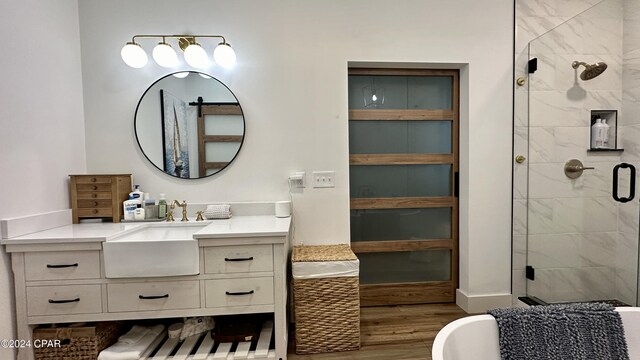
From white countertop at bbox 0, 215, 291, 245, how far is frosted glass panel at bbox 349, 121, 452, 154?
33.9 inches

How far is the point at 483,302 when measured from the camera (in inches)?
85.4

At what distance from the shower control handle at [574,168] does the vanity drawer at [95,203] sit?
3202mm

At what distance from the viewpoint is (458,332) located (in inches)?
42.7

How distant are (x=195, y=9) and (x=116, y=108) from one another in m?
0.89

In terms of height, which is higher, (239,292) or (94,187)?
(94,187)

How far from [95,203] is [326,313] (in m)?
1.67

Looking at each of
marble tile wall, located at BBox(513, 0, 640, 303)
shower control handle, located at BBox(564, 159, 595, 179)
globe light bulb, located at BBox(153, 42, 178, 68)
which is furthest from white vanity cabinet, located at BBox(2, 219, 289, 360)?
shower control handle, located at BBox(564, 159, 595, 179)

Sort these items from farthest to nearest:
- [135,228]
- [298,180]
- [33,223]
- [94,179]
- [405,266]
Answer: [405,266] < [298,180] < [94,179] < [135,228] < [33,223]

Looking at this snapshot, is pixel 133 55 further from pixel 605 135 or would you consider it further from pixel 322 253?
pixel 605 135

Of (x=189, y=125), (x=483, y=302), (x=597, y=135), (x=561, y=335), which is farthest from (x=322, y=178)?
(x=597, y=135)

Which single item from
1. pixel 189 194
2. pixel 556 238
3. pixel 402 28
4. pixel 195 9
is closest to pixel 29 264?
pixel 189 194

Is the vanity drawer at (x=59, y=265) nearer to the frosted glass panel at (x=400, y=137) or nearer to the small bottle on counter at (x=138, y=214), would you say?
the small bottle on counter at (x=138, y=214)

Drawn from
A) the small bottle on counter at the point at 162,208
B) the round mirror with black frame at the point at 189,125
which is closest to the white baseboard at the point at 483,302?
the round mirror with black frame at the point at 189,125

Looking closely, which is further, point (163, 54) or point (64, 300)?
point (163, 54)
